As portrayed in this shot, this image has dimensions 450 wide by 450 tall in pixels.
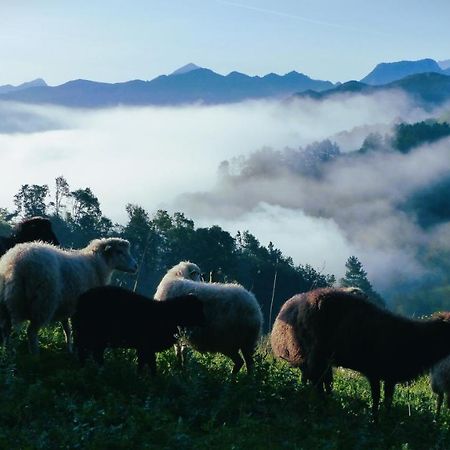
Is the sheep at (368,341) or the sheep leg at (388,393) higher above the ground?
the sheep at (368,341)

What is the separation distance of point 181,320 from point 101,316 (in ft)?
4.21

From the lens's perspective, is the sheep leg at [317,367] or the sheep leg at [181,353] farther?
the sheep leg at [181,353]

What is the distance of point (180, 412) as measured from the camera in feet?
29.0

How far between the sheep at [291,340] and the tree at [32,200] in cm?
7518

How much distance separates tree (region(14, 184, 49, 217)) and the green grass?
76.1 m

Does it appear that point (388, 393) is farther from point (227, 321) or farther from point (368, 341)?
point (227, 321)

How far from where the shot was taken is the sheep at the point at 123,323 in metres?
10.6

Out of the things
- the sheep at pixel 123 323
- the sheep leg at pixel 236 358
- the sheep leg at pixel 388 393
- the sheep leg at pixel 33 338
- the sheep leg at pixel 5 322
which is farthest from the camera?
the sheep leg at pixel 236 358

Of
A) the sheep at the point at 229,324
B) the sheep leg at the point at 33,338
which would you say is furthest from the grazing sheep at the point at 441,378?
the sheep leg at the point at 33,338

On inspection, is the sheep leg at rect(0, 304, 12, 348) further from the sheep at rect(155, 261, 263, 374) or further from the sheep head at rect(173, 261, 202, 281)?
the sheep head at rect(173, 261, 202, 281)

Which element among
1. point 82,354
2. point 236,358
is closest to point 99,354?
point 82,354

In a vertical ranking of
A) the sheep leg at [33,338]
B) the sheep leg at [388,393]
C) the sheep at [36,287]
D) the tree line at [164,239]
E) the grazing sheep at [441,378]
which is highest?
the sheep at [36,287]

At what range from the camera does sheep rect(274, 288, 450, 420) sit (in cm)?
1089

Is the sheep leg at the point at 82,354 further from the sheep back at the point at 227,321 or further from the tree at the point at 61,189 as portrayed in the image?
the tree at the point at 61,189
